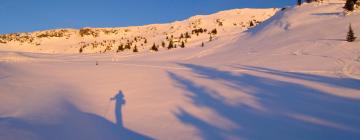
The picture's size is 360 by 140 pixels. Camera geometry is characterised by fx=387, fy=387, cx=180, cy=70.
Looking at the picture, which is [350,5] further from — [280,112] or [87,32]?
[87,32]

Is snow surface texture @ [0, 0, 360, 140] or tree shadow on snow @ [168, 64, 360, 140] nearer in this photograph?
tree shadow on snow @ [168, 64, 360, 140]

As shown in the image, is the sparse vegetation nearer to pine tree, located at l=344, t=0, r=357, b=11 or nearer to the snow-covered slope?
the snow-covered slope

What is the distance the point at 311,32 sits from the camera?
1903 centimetres

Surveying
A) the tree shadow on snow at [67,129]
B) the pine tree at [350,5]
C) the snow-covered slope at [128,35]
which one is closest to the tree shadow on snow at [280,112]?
the tree shadow on snow at [67,129]

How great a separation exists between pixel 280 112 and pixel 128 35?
4768 cm

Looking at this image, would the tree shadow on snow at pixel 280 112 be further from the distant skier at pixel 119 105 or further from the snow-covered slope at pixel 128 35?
the snow-covered slope at pixel 128 35

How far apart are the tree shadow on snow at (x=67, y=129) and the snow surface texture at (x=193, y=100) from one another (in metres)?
0.02

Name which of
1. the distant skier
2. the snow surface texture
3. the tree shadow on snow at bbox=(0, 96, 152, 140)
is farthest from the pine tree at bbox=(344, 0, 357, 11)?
the tree shadow on snow at bbox=(0, 96, 152, 140)

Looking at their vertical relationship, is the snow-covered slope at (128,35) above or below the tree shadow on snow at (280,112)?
above

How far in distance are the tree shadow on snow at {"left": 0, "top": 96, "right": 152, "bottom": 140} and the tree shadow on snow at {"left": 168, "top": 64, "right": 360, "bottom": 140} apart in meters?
1.34

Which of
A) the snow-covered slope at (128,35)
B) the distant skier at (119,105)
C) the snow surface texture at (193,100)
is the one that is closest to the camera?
the snow surface texture at (193,100)

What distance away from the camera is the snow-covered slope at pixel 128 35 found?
4138cm

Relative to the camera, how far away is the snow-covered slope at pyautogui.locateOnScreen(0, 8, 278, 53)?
41.4 m

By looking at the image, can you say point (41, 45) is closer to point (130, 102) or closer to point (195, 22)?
point (195, 22)
